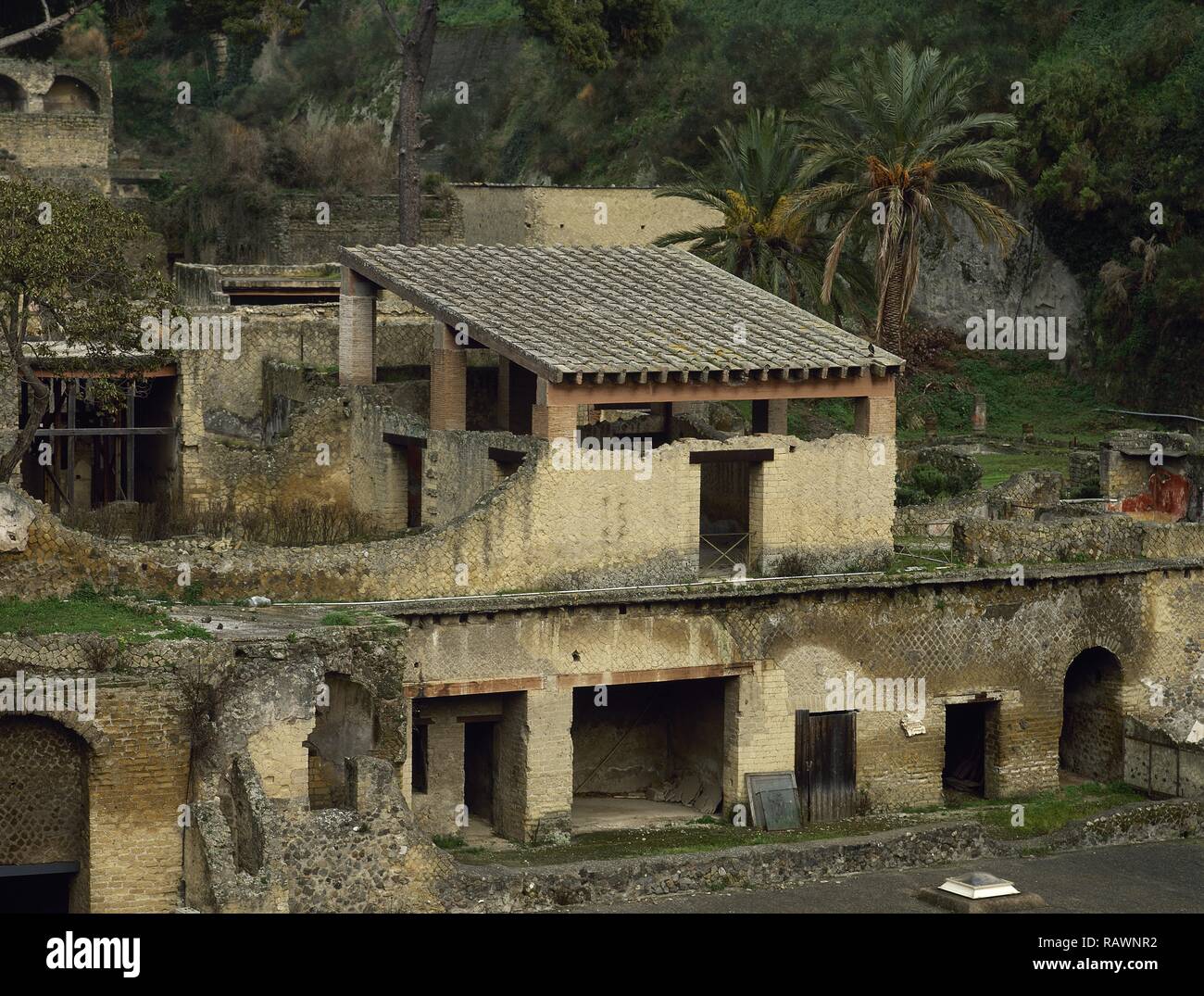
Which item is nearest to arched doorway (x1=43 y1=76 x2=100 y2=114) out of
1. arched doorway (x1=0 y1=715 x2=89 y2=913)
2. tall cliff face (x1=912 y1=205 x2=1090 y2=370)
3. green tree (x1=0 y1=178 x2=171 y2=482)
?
tall cliff face (x1=912 y1=205 x2=1090 y2=370)

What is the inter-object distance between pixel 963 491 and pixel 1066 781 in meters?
6.78

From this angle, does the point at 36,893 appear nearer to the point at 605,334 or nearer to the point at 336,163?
the point at 605,334

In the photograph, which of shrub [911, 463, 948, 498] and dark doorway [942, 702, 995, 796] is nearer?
dark doorway [942, 702, 995, 796]

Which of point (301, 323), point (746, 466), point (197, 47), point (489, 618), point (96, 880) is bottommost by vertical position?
point (96, 880)

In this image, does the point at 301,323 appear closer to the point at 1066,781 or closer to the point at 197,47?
the point at 1066,781

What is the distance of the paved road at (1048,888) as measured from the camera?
85.6ft

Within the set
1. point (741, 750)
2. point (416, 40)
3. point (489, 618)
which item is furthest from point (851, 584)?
point (416, 40)

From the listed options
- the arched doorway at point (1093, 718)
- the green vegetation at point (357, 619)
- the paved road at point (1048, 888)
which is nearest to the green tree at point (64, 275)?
the green vegetation at point (357, 619)

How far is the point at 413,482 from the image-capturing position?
34.9 m

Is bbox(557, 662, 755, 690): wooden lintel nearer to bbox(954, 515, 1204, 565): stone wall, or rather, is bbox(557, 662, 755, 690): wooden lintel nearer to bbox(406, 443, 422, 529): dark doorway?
bbox(954, 515, 1204, 565): stone wall

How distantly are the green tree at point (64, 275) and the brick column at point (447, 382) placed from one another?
4.44 meters

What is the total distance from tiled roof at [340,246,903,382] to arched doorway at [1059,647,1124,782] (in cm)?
520

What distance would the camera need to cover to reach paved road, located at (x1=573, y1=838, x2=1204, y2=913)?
85.6 ft

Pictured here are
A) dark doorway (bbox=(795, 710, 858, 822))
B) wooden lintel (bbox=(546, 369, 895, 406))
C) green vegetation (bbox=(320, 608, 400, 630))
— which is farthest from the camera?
dark doorway (bbox=(795, 710, 858, 822))
